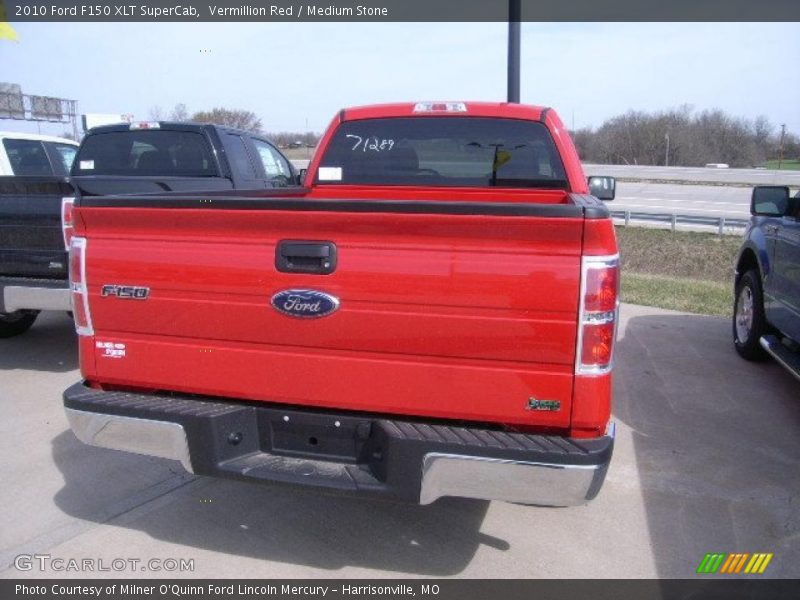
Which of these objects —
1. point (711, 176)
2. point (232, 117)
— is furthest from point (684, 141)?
point (232, 117)

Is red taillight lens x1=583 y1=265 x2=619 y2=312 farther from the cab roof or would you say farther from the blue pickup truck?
the blue pickup truck

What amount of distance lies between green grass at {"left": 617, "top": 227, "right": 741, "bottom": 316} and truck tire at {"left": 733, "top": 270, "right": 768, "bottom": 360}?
3.04m

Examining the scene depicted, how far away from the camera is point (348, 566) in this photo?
3.08m

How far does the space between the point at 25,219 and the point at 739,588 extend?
5.52 metres

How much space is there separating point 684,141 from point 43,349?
6542 centimetres

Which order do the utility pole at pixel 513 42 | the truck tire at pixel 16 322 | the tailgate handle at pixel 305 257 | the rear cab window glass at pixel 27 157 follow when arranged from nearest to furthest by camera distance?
1. the tailgate handle at pixel 305 257
2. the truck tire at pixel 16 322
3. the utility pole at pixel 513 42
4. the rear cab window glass at pixel 27 157

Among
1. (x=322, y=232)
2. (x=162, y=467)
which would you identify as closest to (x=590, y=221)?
(x=322, y=232)

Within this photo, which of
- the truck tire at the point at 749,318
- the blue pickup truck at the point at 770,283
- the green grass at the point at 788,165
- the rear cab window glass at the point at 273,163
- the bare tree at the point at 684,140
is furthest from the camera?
the bare tree at the point at 684,140

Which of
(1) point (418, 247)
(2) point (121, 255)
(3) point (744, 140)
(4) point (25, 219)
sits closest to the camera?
(1) point (418, 247)

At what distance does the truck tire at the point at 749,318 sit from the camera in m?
5.85

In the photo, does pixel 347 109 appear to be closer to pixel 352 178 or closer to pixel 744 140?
pixel 352 178

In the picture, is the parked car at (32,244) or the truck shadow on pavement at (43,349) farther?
Result: the truck shadow on pavement at (43,349)

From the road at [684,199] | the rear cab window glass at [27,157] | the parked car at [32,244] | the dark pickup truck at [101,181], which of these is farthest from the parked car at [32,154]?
the road at [684,199]

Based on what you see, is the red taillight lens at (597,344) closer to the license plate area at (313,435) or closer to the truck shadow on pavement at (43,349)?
the license plate area at (313,435)
